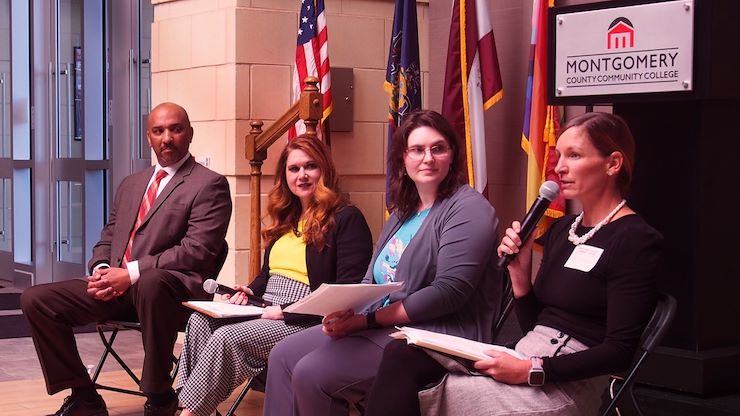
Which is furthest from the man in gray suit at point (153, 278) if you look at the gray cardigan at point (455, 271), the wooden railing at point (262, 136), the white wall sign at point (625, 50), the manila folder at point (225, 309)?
the white wall sign at point (625, 50)

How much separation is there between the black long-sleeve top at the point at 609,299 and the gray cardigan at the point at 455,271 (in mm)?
360

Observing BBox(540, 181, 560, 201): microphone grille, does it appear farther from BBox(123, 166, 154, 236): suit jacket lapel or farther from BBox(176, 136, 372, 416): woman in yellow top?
BBox(123, 166, 154, 236): suit jacket lapel

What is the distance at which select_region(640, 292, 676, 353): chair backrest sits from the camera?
2.26 metres

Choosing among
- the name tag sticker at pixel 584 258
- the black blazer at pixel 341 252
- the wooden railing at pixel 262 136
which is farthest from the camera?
the wooden railing at pixel 262 136

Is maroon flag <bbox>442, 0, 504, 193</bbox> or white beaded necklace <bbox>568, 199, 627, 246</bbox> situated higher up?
maroon flag <bbox>442, 0, 504, 193</bbox>

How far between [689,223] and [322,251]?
1195 mm

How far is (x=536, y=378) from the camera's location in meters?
2.31

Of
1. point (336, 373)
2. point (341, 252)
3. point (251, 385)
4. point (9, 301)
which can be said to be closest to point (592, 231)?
point (336, 373)

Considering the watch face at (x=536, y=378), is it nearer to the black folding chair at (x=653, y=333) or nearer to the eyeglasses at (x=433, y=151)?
the black folding chair at (x=653, y=333)

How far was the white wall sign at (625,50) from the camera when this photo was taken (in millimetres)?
3100

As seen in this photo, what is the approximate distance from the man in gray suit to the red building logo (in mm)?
1613

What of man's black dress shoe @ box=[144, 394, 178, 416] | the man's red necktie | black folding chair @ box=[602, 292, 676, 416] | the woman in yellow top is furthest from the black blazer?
black folding chair @ box=[602, 292, 676, 416]

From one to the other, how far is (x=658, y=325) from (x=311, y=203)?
63.5 inches

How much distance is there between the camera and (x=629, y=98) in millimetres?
3205
